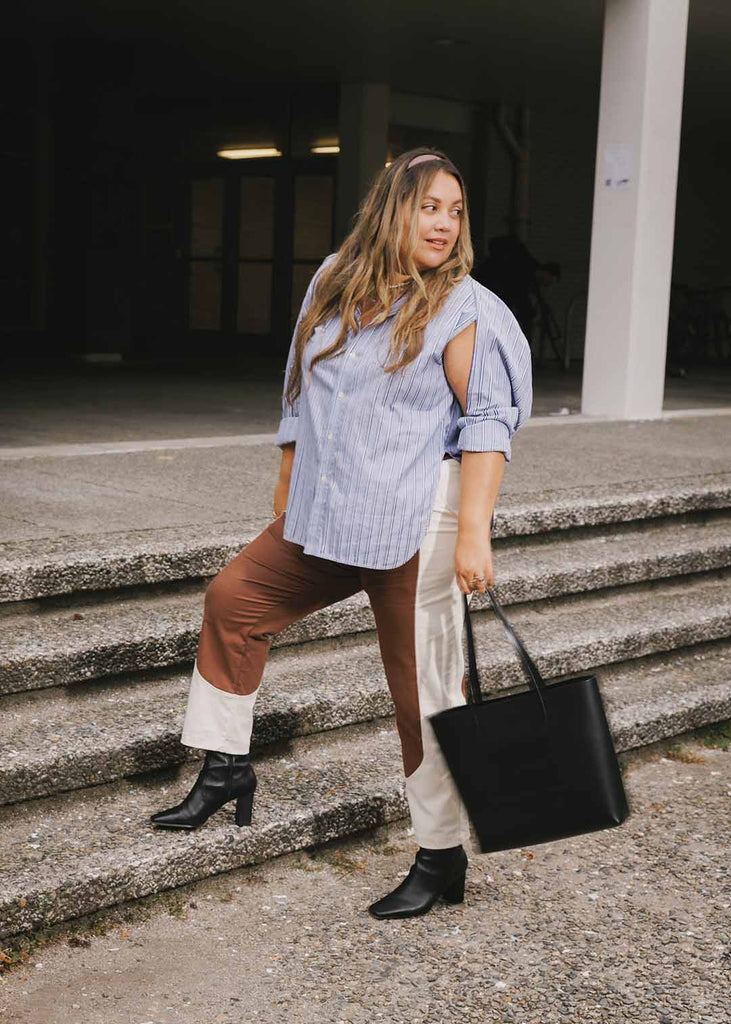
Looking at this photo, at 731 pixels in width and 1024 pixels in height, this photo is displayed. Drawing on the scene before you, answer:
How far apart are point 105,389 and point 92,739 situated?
23.0ft

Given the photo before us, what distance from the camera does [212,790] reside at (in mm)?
3242

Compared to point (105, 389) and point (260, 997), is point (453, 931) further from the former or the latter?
point (105, 389)

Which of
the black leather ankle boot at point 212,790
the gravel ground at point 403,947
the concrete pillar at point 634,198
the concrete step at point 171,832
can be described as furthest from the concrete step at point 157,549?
the concrete pillar at point 634,198

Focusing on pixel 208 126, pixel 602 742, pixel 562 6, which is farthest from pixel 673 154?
pixel 208 126

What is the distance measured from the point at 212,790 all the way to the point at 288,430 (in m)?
0.91

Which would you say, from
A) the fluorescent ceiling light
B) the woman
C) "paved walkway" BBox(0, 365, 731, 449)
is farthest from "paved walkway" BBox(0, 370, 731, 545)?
the fluorescent ceiling light

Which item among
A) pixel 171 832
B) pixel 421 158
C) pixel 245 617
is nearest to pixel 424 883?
pixel 171 832

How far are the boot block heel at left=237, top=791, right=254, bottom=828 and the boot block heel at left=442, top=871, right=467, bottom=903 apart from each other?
0.53m

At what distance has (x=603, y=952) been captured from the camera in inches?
121

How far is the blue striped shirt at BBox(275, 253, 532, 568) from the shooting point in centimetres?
289

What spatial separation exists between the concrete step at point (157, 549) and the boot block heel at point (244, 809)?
104 cm

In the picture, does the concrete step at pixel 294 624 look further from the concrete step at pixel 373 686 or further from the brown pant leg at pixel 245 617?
the brown pant leg at pixel 245 617

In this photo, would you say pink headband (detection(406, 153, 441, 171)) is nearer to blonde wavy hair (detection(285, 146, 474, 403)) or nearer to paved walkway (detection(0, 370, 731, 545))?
blonde wavy hair (detection(285, 146, 474, 403))

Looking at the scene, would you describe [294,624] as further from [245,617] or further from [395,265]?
[395,265]
